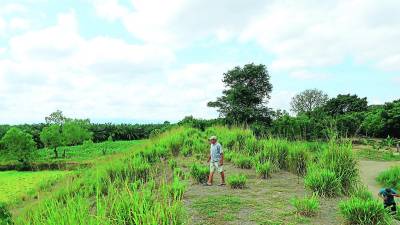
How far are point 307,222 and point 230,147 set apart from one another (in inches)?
402

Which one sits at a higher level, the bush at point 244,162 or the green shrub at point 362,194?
the bush at point 244,162

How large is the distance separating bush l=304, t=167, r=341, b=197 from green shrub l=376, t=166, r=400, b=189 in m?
12.2

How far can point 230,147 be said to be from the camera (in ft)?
56.3

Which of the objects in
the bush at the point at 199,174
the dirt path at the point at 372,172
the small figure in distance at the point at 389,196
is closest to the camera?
the small figure in distance at the point at 389,196

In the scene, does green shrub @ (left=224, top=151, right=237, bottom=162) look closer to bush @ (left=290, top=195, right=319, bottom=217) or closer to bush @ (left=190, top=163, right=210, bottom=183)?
bush @ (left=190, top=163, right=210, bottom=183)

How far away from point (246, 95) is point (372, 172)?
1918 centimetres

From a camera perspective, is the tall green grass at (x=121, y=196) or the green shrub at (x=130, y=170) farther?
the green shrub at (x=130, y=170)

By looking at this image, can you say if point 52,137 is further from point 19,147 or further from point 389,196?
Result: point 389,196

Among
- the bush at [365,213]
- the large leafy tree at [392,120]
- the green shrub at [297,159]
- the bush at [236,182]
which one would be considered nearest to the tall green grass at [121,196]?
the bush at [236,182]

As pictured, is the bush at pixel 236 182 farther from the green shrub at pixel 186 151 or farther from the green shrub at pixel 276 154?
the green shrub at pixel 186 151

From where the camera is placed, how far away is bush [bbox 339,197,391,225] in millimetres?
6818

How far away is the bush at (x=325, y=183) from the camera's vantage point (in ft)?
30.1

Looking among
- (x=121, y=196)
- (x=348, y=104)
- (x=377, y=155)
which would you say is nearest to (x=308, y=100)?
(x=348, y=104)

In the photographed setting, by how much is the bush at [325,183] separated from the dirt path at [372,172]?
11.3 meters
